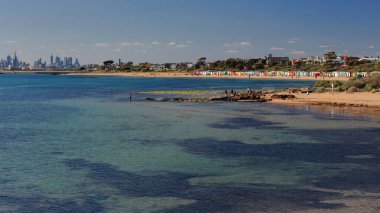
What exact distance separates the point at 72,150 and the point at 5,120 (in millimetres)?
21999

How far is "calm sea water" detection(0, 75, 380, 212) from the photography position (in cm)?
1755

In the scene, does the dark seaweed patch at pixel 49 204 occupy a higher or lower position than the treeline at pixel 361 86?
lower

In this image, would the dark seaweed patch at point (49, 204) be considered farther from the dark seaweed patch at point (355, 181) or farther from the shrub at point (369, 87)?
the shrub at point (369, 87)

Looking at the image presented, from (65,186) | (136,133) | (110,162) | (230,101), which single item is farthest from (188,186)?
(230,101)

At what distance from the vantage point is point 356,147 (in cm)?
2817

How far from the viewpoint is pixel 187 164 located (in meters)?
24.0

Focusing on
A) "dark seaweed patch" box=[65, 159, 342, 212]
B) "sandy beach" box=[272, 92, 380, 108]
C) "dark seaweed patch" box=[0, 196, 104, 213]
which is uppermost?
"sandy beach" box=[272, 92, 380, 108]

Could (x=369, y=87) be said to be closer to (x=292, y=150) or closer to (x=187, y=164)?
(x=292, y=150)

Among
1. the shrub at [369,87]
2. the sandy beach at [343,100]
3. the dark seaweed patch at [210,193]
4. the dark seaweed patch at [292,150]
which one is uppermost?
the shrub at [369,87]

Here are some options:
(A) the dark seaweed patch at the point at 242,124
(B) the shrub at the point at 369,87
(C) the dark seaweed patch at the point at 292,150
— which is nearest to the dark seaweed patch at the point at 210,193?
(C) the dark seaweed patch at the point at 292,150

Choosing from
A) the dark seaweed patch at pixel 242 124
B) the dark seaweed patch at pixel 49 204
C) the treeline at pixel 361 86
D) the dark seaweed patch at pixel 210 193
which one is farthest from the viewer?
the treeline at pixel 361 86

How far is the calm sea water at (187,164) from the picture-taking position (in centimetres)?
1755

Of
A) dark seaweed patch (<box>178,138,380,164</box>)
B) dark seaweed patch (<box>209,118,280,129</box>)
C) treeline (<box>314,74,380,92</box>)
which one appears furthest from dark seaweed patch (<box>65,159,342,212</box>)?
treeline (<box>314,74,380,92</box>)

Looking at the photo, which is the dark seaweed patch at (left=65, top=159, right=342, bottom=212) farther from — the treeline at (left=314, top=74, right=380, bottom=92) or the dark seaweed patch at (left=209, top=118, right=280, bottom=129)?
the treeline at (left=314, top=74, right=380, bottom=92)
